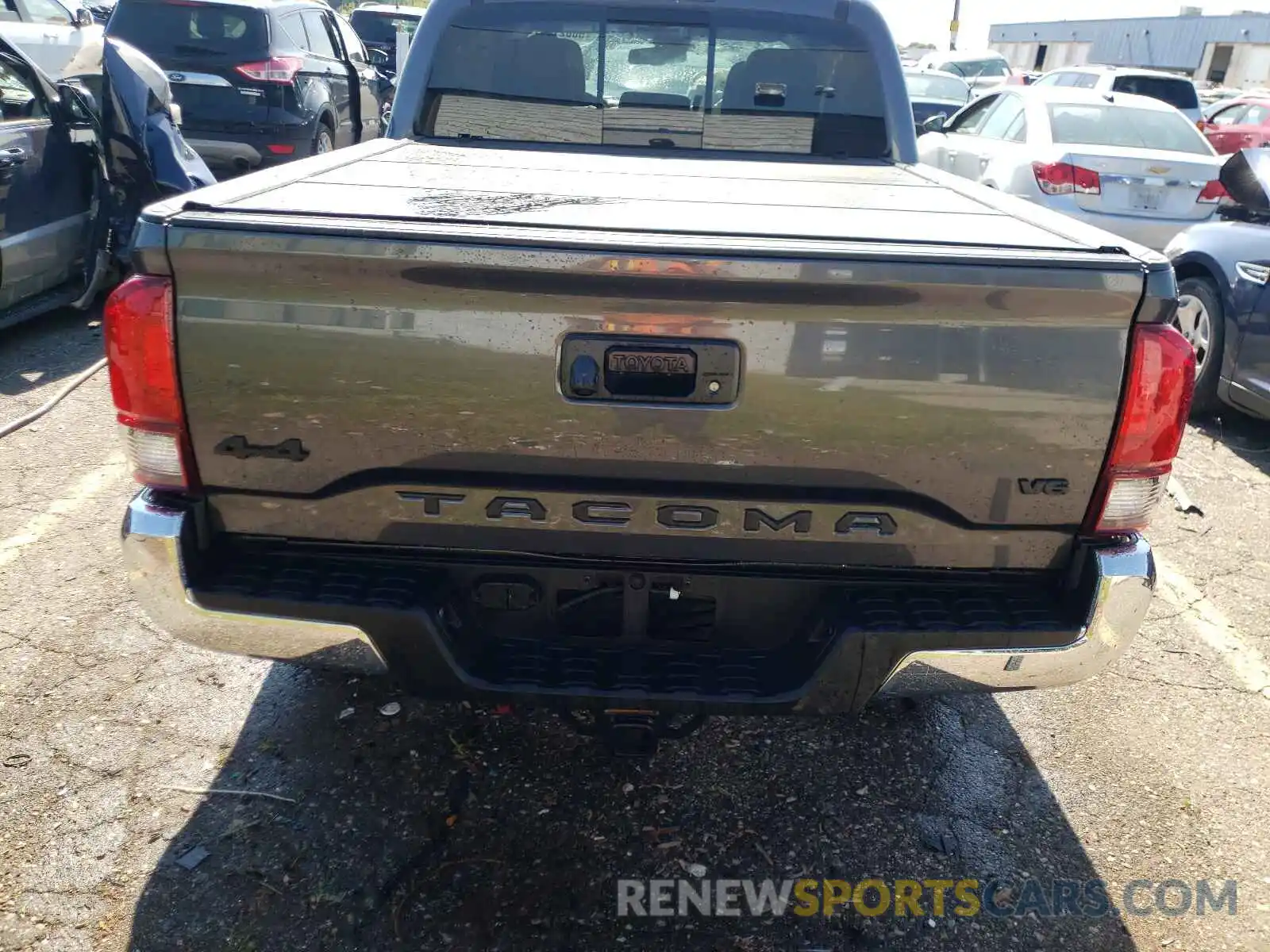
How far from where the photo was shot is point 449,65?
3912 millimetres

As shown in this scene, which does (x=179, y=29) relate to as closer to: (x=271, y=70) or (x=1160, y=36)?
(x=271, y=70)

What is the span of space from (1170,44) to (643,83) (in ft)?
174

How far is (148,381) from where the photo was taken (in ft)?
6.77

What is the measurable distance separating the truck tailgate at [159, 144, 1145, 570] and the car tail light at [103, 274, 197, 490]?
40 millimetres

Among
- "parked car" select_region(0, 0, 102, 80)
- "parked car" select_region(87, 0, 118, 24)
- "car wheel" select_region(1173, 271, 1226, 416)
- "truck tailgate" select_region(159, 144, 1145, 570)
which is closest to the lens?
"truck tailgate" select_region(159, 144, 1145, 570)

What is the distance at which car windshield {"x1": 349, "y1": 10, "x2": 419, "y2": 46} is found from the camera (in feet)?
58.6

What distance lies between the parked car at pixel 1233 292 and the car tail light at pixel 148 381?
500 centimetres

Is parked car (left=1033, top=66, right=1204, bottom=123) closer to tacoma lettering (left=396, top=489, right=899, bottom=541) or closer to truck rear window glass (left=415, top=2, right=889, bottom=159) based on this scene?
truck rear window glass (left=415, top=2, right=889, bottom=159)

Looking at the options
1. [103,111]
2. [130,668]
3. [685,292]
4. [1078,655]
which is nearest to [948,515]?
[1078,655]

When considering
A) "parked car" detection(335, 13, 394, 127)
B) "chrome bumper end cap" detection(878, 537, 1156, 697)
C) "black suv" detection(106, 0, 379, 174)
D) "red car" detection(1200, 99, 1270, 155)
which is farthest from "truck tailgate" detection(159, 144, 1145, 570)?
"red car" detection(1200, 99, 1270, 155)

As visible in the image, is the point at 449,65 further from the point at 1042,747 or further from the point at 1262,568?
the point at 1262,568

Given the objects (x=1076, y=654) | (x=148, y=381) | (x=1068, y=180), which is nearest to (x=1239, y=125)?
(x=1068, y=180)

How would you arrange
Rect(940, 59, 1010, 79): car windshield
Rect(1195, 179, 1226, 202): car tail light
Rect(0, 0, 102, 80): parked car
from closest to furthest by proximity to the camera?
Rect(0, 0, 102, 80): parked car
Rect(1195, 179, 1226, 202): car tail light
Rect(940, 59, 1010, 79): car windshield

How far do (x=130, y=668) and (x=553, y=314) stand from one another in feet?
6.96
